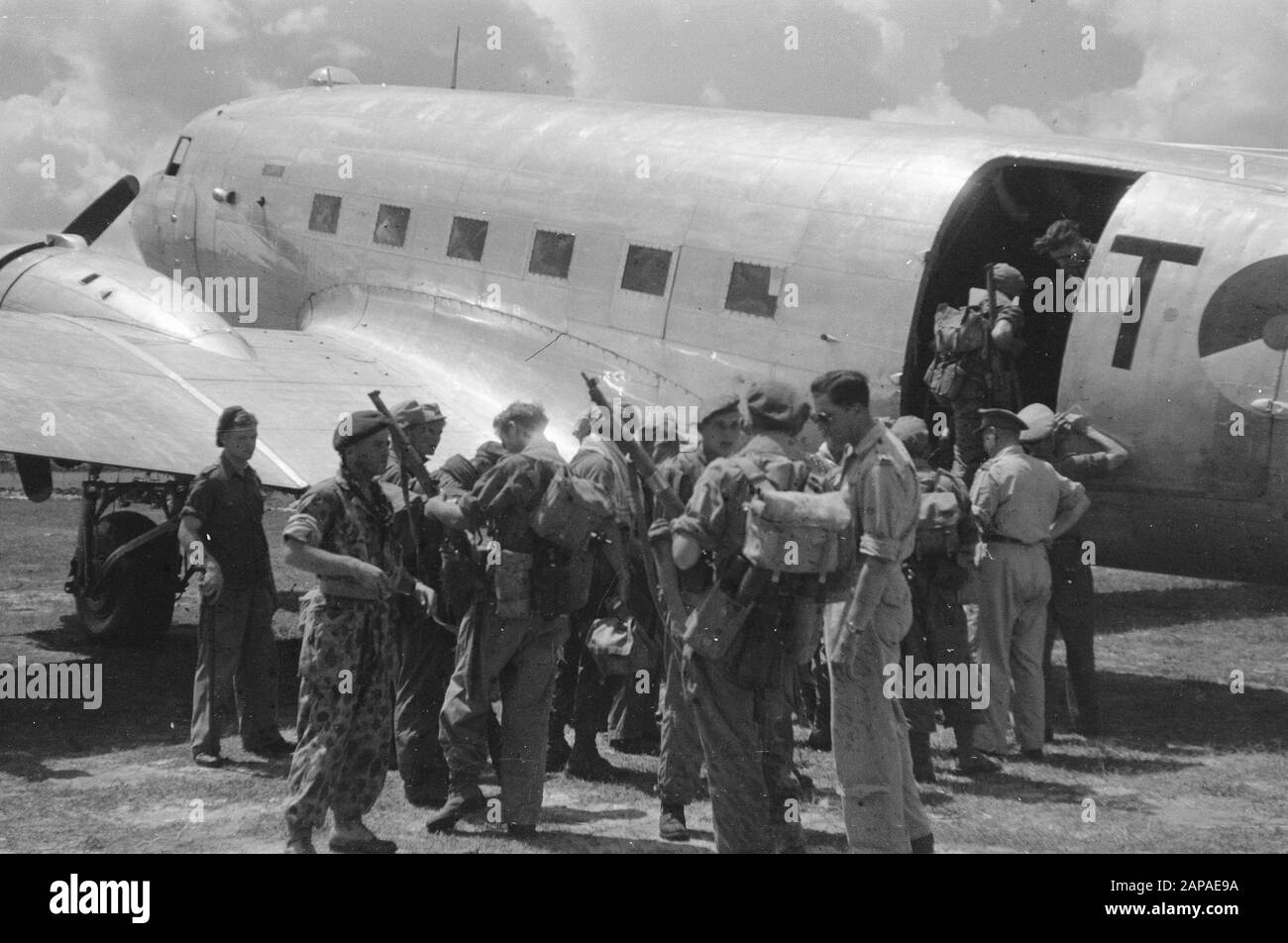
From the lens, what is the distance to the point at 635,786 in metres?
7.63

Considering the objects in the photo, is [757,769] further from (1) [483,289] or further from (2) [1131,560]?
(1) [483,289]

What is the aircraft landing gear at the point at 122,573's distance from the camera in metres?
10.6

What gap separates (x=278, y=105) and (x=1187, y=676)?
1026 centimetres

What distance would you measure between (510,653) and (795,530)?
6.01 ft

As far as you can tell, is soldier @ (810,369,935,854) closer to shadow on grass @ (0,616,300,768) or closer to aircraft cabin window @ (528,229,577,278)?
shadow on grass @ (0,616,300,768)

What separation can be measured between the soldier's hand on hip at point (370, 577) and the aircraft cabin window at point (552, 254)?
6029 millimetres

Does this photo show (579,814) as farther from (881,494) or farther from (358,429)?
(881,494)

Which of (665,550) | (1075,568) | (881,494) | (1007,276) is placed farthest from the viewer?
(1007,276)

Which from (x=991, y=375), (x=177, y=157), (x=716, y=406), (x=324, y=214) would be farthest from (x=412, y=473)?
(x=177, y=157)

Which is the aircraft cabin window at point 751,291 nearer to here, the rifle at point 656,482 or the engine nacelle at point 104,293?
the engine nacelle at point 104,293

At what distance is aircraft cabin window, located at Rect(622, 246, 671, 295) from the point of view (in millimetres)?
10797

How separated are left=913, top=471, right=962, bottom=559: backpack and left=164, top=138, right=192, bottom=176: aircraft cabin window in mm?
10238

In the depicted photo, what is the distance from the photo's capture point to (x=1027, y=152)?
972cm

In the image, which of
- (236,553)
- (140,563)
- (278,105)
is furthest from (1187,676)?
(278,105)
